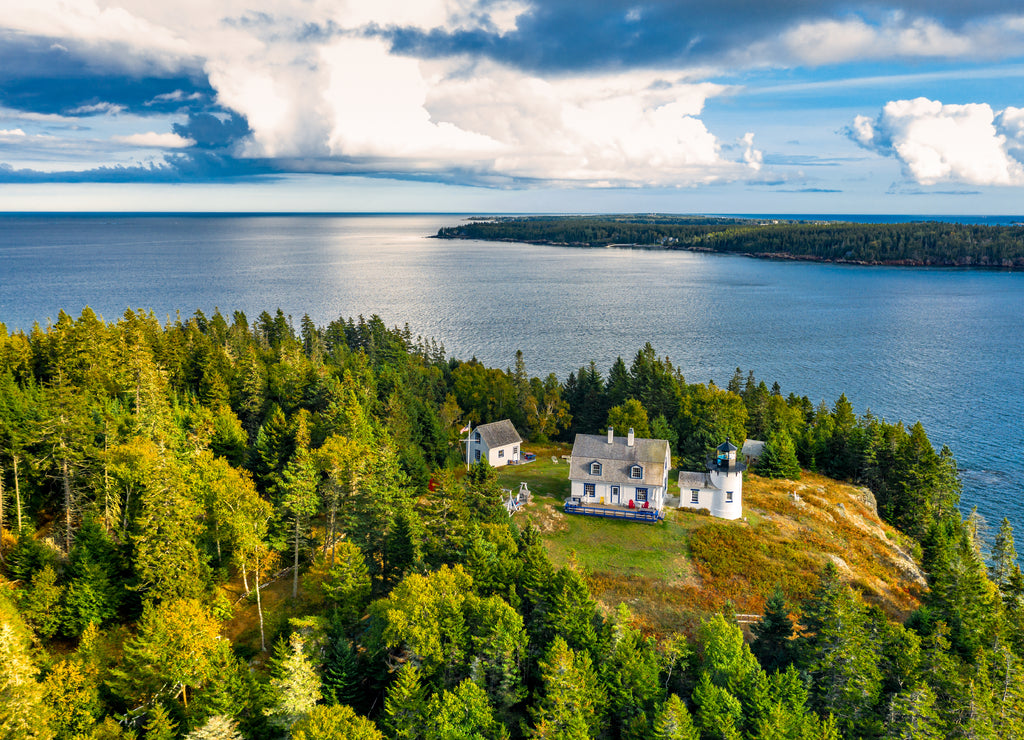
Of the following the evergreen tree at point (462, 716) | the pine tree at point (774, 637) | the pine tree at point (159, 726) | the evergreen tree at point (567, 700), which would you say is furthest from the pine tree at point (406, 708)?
the pine tree at point (774, 637)

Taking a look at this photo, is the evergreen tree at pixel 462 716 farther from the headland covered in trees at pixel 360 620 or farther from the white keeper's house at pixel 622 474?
the white keeper's house at pixel 622 474

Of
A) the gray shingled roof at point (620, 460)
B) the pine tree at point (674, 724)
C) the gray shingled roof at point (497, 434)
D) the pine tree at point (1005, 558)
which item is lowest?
the pine tree at point (1005, 558)

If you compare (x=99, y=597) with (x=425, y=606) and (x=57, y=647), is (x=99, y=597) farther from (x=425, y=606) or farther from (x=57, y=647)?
(x=425, y=606)

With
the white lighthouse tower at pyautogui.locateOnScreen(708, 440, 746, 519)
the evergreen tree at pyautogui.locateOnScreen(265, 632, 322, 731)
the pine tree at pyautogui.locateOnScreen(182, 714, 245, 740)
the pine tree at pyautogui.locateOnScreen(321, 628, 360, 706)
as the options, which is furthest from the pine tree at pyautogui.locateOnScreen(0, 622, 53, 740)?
the white lighthouse tower at pyautogui.locateOnScreen(708, 440, 746, 519)

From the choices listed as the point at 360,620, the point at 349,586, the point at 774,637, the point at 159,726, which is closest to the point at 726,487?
the point at 774,637

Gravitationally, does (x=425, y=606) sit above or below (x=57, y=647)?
above

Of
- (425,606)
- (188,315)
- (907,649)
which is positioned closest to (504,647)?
(425,606)

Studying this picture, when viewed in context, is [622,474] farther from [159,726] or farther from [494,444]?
[159,726]
